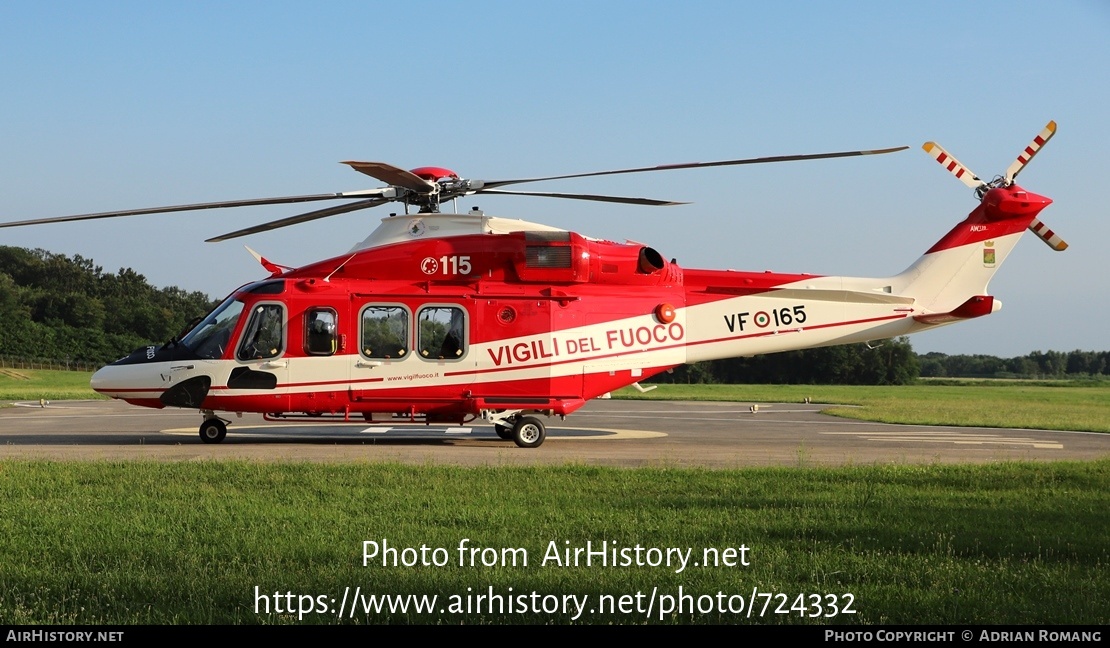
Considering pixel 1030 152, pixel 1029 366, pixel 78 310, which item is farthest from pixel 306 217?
pixel 1029 366

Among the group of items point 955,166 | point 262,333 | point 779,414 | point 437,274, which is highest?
point 955,166

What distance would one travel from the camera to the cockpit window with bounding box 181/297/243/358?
55.5 feet

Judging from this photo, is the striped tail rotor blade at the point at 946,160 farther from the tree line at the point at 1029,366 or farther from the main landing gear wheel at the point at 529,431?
the tree line at the point at 1029,366

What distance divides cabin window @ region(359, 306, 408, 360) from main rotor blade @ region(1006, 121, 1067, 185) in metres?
11.7

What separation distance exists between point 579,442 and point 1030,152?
394 inches

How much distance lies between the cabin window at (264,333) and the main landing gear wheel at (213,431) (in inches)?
61.6

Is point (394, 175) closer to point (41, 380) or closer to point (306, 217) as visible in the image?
point (306, 217)

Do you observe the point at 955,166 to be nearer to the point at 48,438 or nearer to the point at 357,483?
the point at 357,483

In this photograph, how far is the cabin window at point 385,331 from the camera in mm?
17078

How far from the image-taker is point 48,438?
18297 mm

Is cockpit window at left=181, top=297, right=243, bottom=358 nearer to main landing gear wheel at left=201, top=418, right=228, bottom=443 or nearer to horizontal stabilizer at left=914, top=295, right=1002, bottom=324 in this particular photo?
main landing gear wheel at left=201, top=418, right=228, bottom=443
